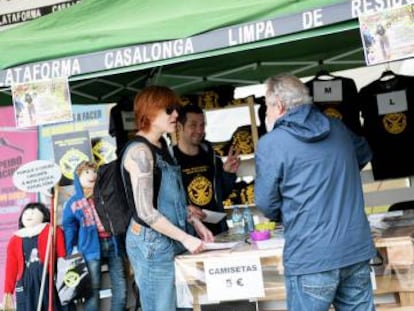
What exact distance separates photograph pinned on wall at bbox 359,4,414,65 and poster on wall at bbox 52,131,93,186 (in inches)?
158

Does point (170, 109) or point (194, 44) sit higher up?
point (194, 44)

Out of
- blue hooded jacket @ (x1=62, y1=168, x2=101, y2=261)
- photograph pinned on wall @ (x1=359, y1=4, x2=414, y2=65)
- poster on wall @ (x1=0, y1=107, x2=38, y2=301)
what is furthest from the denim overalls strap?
poster on wall @ (x1=0, y1=107, x2=38, y2=301)

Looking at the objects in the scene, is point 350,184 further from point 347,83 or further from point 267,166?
point 347,83

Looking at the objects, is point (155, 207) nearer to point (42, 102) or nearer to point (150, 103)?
point (150, 103)

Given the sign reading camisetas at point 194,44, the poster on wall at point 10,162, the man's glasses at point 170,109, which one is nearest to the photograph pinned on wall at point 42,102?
the sign reading camisetas at point 194,44

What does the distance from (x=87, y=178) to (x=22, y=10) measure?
7.65 feet

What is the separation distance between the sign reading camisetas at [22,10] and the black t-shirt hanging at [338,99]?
2832 millimetres

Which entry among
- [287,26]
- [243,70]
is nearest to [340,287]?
[287,26]

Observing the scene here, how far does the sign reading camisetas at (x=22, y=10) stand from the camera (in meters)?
6.20

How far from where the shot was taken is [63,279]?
467 cm

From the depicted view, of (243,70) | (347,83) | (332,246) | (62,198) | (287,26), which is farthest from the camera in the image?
(62,198)

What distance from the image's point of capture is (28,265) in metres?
4.80

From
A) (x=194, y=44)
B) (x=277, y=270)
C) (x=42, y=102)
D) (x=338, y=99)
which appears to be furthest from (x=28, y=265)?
(x=338, y=99)

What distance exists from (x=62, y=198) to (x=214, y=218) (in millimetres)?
2688
